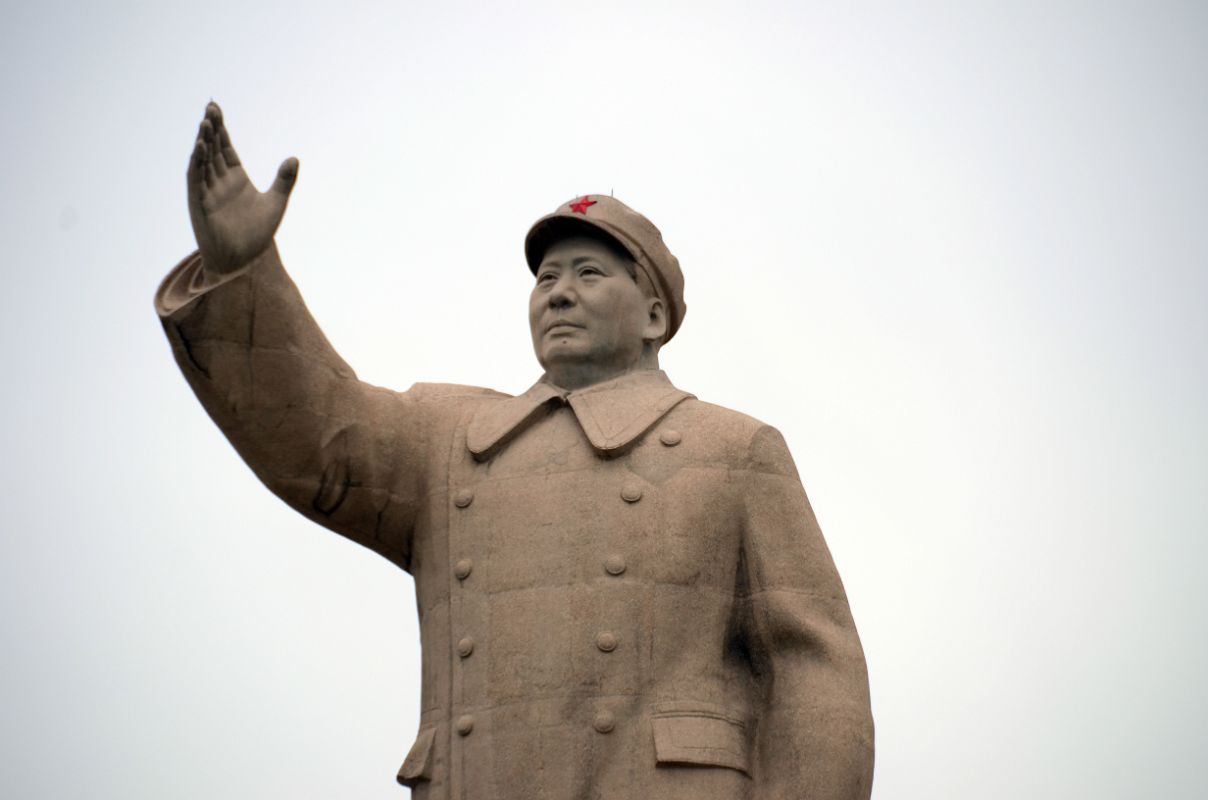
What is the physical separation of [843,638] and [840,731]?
1.92ft

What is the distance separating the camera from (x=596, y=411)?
10719 millimetres

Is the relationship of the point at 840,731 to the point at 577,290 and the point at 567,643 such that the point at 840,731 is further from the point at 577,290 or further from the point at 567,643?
the point at 577,290

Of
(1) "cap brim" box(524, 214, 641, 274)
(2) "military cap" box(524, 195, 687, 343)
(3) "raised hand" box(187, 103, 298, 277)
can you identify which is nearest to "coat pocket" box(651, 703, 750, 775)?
(2) "military cap" box(524, 195, 687, 343)

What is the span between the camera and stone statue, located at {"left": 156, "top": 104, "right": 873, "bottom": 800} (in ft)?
32.0

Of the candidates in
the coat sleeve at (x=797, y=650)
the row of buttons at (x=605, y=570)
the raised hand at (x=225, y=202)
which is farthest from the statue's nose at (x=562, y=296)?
the raised hand at (x=225, y=202)

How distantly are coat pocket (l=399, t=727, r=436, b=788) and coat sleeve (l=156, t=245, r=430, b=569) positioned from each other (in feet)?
4.03

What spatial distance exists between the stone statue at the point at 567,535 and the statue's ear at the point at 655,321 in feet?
0.51

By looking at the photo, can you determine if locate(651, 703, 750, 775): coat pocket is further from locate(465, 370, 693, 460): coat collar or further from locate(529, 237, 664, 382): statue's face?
locate(529, 237, 664, 382): statue's face

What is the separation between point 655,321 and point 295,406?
231 centimetres

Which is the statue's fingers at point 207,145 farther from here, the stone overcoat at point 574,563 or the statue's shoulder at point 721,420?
the statue's shoulder at point 721,420

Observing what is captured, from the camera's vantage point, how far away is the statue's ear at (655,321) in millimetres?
11328

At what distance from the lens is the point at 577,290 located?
11.1 meters

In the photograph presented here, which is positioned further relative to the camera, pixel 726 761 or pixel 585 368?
pixel 585 368

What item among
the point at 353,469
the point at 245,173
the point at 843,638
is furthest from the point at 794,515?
the point at 245,173
